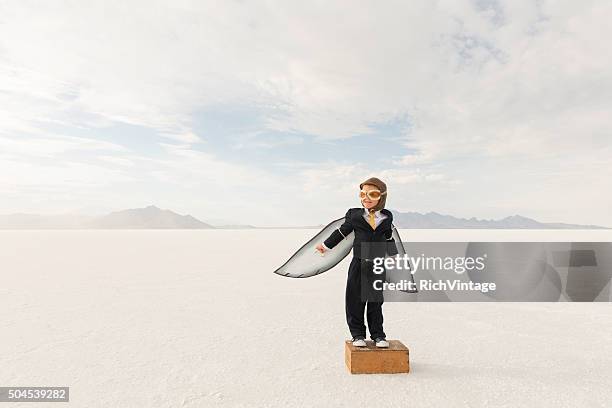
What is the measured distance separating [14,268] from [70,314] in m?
6.33

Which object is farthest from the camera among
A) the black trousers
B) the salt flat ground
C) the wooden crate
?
the black trousers

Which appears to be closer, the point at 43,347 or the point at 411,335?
the point at 43,347

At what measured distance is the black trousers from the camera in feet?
11.5

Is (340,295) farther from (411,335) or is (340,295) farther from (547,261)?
(547,261)

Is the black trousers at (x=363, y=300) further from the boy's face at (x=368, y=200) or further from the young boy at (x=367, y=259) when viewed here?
the boy's face at (x=368, y=200)

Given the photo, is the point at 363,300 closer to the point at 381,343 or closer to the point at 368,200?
the point at 381,343

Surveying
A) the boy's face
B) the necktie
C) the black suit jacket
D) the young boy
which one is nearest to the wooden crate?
the young boy

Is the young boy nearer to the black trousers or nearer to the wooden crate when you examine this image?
the black trousers

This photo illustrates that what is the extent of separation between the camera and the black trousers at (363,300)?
3.50 m

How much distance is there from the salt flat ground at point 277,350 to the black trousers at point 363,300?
0.38m

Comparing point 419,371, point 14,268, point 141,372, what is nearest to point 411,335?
point 419,371

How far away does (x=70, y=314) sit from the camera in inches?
203

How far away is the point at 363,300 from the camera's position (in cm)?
356

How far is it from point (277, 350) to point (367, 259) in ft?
4.14
